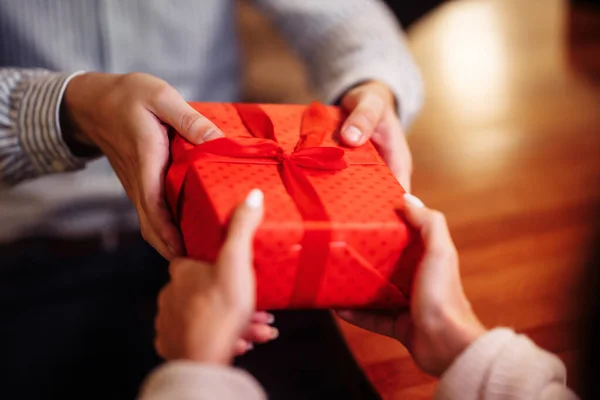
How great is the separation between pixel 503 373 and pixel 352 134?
0.97 ft

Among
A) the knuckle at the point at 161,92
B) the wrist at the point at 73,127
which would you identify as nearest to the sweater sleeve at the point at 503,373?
the knuckle at the point at 161,92

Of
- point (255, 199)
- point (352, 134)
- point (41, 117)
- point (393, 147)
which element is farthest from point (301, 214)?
point (41, 117)

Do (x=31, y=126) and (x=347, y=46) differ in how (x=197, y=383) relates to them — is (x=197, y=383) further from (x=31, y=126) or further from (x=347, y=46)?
(x=347, y=46)

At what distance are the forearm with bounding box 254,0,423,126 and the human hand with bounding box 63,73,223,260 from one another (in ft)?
1.10

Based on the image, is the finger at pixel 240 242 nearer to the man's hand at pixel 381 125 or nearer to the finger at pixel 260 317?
the finger at pixel 260 317

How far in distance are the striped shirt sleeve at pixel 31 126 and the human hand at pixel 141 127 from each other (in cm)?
3

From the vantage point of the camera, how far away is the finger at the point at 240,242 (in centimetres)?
49

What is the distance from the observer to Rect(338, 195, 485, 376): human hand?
55cm

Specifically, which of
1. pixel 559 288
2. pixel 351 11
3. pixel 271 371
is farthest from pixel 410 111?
pixel 271 371

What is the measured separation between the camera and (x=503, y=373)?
20.2 inches

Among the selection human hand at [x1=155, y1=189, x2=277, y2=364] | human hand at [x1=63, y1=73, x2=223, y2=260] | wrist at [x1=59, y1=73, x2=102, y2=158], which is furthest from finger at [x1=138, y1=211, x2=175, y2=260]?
wrist at [x1=59, y1=73, x2=102, y2=158]

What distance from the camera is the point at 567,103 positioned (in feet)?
4.73

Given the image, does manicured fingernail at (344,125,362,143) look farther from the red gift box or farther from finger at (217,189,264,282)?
finger at (217,189,264,282)

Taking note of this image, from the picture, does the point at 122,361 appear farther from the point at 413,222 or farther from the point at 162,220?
the point at 413,222
